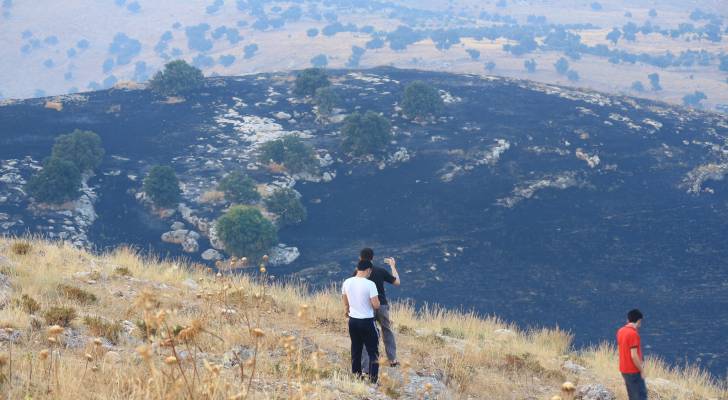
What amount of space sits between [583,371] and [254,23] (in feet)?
637

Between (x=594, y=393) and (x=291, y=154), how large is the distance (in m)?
37.8

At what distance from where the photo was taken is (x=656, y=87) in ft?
424

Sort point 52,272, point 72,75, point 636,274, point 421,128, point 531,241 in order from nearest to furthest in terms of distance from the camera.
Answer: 1. point 52,272
2. point 636,274
3. point 531,241
4. point 421,128
5. point 72,75

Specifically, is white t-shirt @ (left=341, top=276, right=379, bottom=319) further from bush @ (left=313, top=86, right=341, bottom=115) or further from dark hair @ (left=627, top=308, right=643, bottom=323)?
bush @ (left=313, top=86, right=341, bottom=115)

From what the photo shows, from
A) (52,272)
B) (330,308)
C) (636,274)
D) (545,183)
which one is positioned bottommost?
(636,274)

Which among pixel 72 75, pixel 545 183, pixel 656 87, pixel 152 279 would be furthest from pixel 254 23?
pixel 152 279

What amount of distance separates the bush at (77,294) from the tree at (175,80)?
165 ft

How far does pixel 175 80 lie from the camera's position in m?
60.8

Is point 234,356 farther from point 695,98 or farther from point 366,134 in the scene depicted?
point 695,98

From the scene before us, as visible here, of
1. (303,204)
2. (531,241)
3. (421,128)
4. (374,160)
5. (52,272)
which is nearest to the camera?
(52,272)

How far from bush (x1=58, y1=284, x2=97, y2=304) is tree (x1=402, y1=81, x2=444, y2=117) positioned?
45.4 m

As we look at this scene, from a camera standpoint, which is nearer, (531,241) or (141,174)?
(531,241)

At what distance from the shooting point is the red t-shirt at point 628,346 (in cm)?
1034

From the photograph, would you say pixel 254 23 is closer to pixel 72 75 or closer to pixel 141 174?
pixel 72 75
